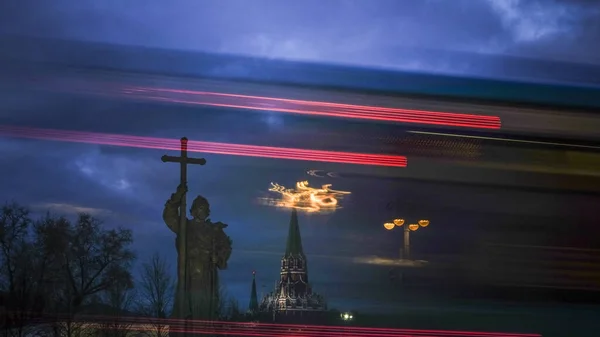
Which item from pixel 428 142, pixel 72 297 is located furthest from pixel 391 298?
pixel 72 297

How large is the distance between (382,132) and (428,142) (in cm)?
26

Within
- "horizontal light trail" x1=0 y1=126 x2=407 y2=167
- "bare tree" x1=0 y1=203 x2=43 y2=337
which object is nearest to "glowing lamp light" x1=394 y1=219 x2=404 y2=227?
"horizontal light trail" x1=0 y1=126 x2=407 y2=167

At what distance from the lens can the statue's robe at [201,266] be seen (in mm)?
3158

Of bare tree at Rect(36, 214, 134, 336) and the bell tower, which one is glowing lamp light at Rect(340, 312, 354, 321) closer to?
the bell tower

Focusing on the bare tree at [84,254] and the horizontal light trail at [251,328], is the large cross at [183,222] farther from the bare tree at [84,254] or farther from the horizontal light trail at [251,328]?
the bare tree at [84,254]

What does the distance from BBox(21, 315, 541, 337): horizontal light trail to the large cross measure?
0.31 feet

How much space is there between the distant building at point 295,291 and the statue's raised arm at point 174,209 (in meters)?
0.55

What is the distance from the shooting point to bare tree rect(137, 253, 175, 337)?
3117mm

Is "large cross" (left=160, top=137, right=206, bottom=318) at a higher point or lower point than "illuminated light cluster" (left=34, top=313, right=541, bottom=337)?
higher

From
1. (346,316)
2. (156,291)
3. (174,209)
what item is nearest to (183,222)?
(174,209)

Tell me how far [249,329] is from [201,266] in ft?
1.26

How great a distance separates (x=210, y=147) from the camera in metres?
3.25

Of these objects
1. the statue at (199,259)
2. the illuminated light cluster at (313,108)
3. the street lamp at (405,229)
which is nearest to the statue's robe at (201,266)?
the statue at (199,259)

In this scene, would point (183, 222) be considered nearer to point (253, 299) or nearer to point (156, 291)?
point (156, 291)
